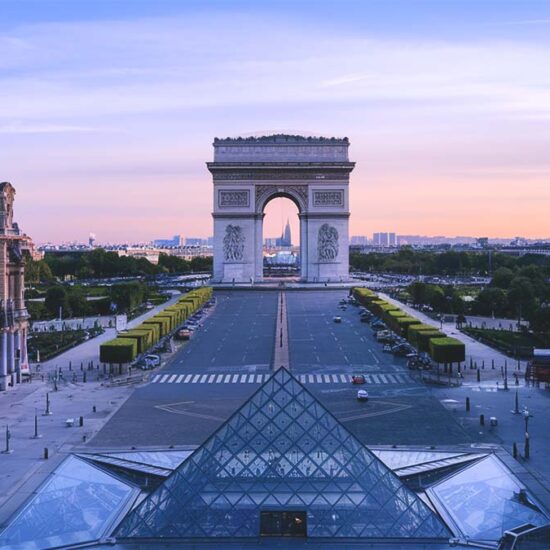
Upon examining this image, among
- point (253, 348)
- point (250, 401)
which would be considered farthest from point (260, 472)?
point (253, 348)

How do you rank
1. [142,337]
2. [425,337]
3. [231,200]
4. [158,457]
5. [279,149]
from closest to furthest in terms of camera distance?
1. [158,457]
2. [425,337]
3. [142,337]
4. [231,200]
5. [279,149]

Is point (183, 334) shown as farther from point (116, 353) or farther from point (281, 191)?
Result: point (281, 191)

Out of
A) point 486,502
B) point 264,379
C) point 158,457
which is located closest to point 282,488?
point 486,502

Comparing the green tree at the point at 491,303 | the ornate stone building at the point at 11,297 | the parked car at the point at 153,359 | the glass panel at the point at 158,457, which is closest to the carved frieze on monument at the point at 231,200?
the green tree at the point at 491,303

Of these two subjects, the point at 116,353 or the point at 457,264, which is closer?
the point at 116,353

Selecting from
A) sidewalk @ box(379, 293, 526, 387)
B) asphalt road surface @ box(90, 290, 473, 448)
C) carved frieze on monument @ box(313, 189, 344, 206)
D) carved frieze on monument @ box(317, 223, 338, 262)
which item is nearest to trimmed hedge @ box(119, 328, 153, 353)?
asphalt road surface @ box(90, 290, 473, 448)

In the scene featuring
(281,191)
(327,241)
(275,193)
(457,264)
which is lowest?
(457,264)

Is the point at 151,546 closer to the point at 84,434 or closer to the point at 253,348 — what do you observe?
the point at 84,434

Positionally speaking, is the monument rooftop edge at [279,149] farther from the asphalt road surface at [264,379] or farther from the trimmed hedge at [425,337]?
the trimmed hedge at [425,337]
